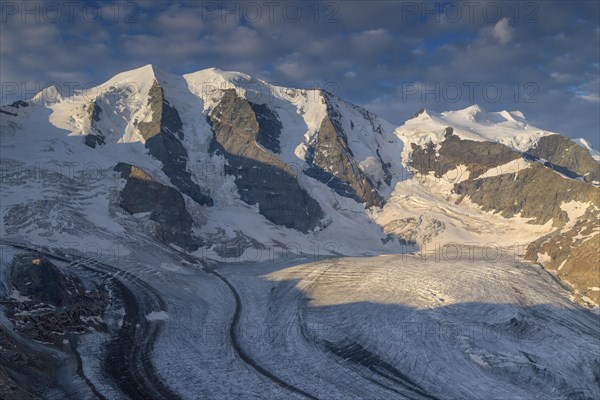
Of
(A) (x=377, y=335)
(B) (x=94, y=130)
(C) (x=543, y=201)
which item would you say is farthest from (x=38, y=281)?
(C) (x=543, y=201)

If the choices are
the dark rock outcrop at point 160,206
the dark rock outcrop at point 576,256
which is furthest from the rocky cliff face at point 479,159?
the dark rock outcrop at point 160,206

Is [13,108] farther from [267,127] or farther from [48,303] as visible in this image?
[48,303]

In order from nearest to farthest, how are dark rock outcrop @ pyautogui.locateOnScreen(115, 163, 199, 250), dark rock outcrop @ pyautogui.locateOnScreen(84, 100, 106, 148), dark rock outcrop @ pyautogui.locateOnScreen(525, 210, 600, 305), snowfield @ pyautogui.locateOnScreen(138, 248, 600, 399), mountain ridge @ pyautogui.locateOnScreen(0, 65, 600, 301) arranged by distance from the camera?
snowfield @ pyautogui.locateOnScreen(138, 248, 600, 399)
dark rock outcrop @ pyautogui.locateOnScreen(525, 210, 600, 305)
dark rock outcrop @ pyautogui.locateOnScreen(115, 163, 199, 250)
mountain ridge @ pyautogui.locateOnScreen(0, 65, 600, 301)
dark rock outcrop @ pyautogui.locateOnScreen(84, 100, 106, 148)

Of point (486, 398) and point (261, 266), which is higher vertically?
point (486, 398)

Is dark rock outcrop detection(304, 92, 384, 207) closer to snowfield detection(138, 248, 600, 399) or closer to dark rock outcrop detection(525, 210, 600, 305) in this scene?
dark rock outcrop detection(525, 210, 600, 305)

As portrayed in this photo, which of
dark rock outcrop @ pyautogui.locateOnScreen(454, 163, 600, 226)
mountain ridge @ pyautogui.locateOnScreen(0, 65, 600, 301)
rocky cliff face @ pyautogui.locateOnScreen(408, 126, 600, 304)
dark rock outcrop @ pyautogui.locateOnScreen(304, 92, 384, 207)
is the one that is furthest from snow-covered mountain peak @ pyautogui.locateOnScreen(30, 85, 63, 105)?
dark rock outcrop @ pyautogui.locateOnScreen(454, 163, 600, 226)

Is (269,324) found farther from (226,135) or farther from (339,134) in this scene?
(339,134)

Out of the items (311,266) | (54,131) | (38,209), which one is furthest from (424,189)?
(38,209)

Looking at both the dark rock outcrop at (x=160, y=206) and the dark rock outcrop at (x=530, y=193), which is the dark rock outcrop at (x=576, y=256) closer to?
the dark rock outcrop at (x=530, y=193)
